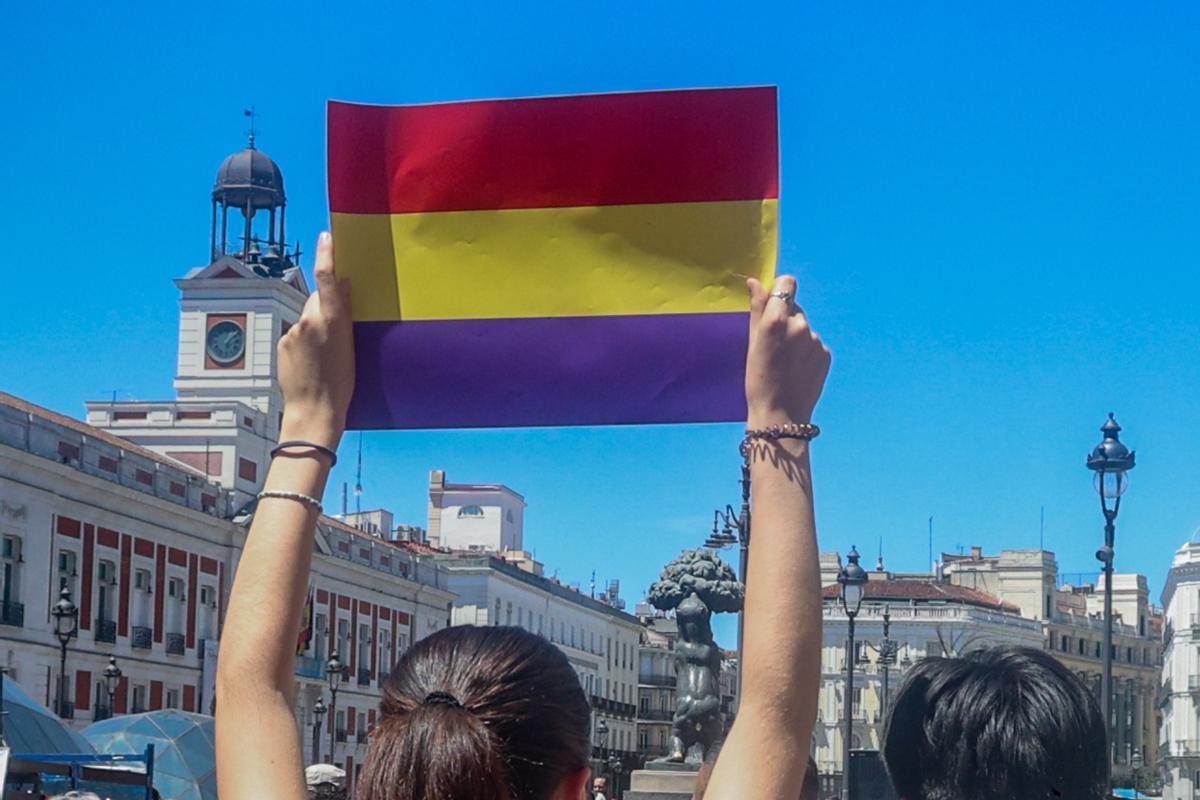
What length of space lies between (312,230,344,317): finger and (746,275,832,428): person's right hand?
0.62 m

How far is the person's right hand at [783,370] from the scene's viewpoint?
101 inches

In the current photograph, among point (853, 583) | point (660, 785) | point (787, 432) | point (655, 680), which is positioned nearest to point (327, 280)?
point (787, 432)

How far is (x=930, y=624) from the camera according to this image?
101250mm

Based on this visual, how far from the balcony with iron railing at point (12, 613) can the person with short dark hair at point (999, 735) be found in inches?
1560

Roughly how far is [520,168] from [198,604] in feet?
161

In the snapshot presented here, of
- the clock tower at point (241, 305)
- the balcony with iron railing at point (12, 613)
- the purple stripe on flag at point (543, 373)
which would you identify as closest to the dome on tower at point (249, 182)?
the clock tower at point (241, 305)

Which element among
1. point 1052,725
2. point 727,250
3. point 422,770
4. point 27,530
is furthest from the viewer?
point 27,530

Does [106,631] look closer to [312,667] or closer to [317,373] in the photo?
[312,667]

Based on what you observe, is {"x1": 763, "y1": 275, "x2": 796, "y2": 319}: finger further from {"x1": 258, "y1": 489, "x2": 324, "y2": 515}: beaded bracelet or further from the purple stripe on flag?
{"x1": 258, "y1": 489, "x2": 324, "y2": 515}: beaded bracelet

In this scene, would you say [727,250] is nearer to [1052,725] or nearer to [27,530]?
[1052,725]

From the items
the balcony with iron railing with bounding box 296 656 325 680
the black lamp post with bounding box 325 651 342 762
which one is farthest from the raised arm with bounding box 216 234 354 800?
the balcony with iron railing with bounding box 296 656 325 680

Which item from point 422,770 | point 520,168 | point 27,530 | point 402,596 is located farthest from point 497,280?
point 402,596

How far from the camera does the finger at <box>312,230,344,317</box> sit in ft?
9.44

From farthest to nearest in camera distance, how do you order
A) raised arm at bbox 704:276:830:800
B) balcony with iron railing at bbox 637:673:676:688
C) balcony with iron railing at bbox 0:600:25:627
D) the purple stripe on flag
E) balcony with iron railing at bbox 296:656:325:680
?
balcony with iron railing at bbox 637:673:676:688
balcony with iron railing at bbox 296:656:325:680
balcony with iron railing at bbox 0:600:25:627
the purple stripe on flag
raised arm at bbox 704:276:830:800
